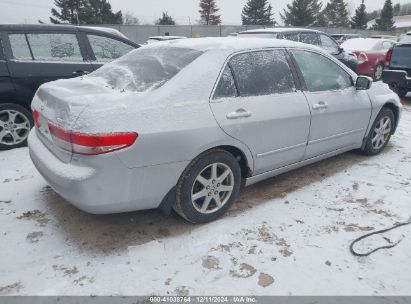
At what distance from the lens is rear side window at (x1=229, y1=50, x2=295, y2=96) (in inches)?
126

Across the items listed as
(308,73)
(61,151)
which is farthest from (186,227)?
(308,73)

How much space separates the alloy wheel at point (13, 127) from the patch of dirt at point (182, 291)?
12.0 ft

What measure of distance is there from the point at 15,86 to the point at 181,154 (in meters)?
3.26

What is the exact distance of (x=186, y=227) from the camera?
3135mm

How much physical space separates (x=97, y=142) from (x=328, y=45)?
9.02m

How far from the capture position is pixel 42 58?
16.6ft

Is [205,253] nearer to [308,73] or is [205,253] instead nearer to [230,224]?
[230,224]

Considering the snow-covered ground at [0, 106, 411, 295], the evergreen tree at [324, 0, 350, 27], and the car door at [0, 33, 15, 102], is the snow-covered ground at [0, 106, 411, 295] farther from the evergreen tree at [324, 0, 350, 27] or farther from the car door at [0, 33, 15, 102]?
the evergreen tree at [324, 0, 350, 27]

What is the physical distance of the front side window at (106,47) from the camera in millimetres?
5457

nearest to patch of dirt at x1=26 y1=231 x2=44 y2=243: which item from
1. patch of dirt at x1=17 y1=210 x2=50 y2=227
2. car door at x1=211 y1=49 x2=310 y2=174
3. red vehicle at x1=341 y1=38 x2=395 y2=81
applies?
patch of dirt at x1=17 y1=210 x2=50 y2=227

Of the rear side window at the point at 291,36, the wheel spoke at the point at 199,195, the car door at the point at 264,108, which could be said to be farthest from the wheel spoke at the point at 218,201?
the rear side window at the point at 291,36

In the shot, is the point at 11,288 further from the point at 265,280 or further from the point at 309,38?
the point at 309,38

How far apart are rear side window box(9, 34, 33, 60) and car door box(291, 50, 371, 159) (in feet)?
11.8

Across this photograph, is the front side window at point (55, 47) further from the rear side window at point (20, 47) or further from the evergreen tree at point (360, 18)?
the evergreen tree at point (360, 18)
